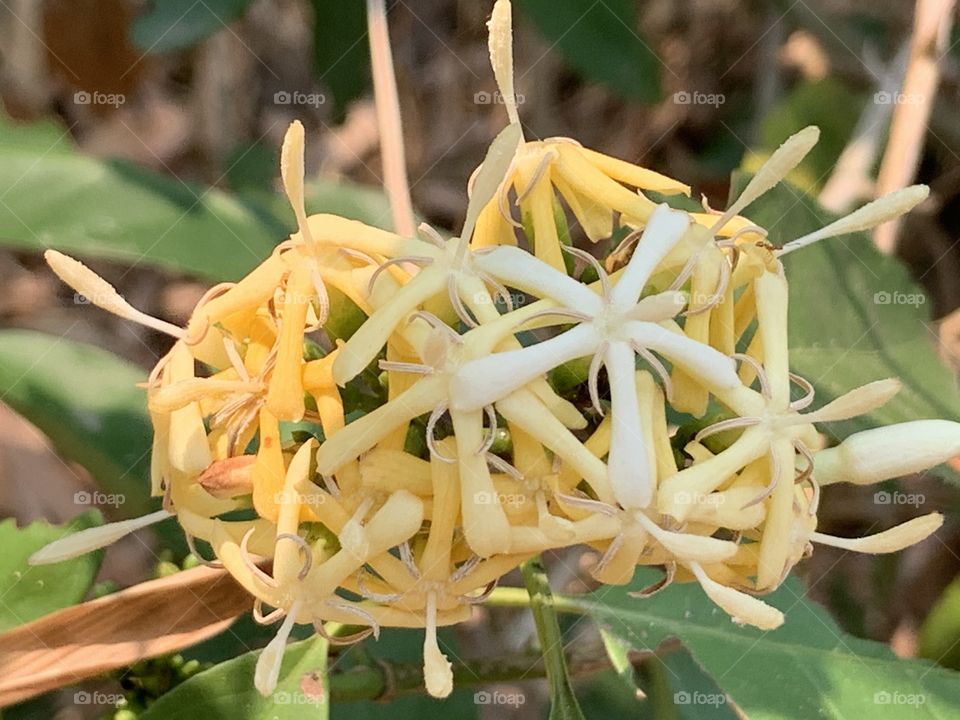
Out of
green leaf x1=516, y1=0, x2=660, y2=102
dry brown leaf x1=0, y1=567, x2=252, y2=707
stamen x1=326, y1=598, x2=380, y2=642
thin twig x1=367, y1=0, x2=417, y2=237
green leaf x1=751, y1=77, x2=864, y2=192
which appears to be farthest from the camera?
green leaf x1=751, y1=77, x2=864, y2=192

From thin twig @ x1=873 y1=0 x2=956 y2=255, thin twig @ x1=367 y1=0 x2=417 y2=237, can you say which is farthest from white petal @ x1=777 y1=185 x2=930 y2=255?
thin twig @ x1=873 y1=0 x2=956 y2=255

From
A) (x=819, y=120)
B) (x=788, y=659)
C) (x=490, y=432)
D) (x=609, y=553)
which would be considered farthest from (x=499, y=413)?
(x=819, y=120)

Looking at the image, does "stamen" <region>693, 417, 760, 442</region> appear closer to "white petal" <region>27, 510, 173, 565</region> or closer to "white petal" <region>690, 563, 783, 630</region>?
"white petal" <region>690, 563, 783, 630</region>

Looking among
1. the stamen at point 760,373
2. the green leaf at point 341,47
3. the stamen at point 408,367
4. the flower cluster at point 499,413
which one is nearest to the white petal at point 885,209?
the flower cluster at point 499,413

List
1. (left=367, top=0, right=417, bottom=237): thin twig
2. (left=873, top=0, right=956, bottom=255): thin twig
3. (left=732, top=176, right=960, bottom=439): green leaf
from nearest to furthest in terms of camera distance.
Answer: (left=732, top=176, right=960, bottom=439): green leaf
(left=367, top=0, right=417, bottom=237): thin twig
(left=873, top=0, right=956, bottom=255): thin twig

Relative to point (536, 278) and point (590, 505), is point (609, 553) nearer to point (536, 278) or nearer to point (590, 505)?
point (590, 505)

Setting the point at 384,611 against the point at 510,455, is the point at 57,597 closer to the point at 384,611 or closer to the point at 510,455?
the point at 384,611
